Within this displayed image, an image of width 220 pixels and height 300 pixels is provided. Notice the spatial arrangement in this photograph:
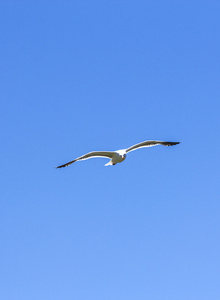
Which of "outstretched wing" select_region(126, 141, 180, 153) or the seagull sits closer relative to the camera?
the seagull

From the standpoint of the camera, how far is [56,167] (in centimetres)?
2753

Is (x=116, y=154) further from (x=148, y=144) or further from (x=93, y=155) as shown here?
(x=148, y=144)

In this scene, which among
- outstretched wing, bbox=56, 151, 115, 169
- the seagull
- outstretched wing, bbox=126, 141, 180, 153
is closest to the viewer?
the seagull

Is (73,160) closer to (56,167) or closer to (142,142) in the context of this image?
(56,167)

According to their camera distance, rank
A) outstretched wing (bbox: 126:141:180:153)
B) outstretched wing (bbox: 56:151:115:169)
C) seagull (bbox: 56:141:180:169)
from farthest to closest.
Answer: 1. outstretched wing (bbox: 126:141:180:153)
2. outstretched wing (bbox: 56:151:115:169)
3. seagull (bbox: 56:141:180:169)

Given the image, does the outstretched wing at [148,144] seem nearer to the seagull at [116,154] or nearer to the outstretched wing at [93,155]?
the seagull at [116,154]

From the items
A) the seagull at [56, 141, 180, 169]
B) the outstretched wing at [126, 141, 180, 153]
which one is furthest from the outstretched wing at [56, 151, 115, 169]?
the outstretched wing at [126, 141, 180, 153]

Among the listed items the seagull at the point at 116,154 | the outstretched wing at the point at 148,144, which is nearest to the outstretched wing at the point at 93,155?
the seagull at the point at 116,154

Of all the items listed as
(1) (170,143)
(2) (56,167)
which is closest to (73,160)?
(2) (56,167)

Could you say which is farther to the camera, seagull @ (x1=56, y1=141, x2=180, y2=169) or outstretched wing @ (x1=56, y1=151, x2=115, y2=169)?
outstretched wing @ (x1=56, y1=151, x2=115, y2=169)

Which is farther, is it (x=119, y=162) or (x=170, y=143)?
(x=170, y=143)

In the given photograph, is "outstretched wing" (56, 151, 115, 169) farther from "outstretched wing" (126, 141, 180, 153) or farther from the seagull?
"outstretched wing" (126, 141, 180, 153)

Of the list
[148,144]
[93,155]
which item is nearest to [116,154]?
[93,155]

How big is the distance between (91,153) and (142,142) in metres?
3.63
